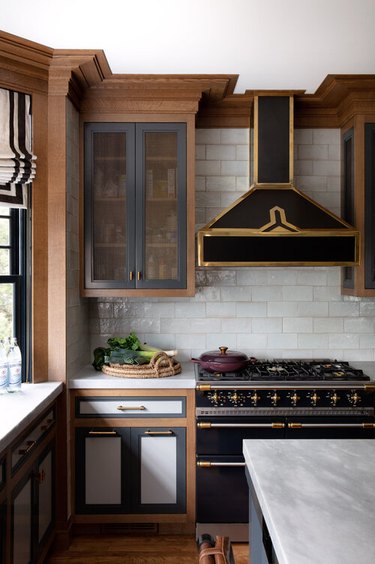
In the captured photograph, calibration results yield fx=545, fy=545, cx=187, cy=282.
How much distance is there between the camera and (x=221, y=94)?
11.8 ft

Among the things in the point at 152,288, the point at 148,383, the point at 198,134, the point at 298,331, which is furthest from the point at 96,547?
the point at 198,134

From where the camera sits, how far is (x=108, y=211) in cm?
353

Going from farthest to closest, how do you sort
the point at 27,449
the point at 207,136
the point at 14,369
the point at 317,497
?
the point at 207,136 → the point at 14,369 → the point at 27,449 → the point at 317,497

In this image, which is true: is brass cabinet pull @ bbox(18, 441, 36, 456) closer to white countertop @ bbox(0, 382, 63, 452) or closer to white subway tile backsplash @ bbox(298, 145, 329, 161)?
white countertop @ bbox(0, 382, 63, 452)

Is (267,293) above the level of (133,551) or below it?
above

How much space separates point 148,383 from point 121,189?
125cm

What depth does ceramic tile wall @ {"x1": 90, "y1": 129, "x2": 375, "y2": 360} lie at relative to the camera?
3.93m

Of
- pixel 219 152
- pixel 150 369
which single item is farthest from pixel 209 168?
pixel 150 369

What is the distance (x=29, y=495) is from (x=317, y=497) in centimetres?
160

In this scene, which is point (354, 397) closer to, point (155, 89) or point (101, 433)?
point (101, 433)

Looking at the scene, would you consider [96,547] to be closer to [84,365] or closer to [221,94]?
[84,365]

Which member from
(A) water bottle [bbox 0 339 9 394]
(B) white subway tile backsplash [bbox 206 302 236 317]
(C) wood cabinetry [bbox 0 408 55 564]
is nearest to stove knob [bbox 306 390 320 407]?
(B) white subway tile backsplash [bbox 206 302 236 317]

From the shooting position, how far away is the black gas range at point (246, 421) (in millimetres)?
3260

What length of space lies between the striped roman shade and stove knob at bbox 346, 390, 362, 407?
2229mm
